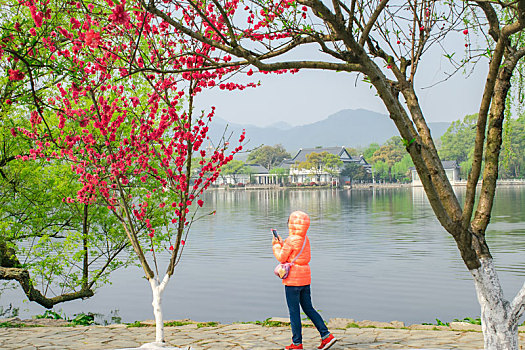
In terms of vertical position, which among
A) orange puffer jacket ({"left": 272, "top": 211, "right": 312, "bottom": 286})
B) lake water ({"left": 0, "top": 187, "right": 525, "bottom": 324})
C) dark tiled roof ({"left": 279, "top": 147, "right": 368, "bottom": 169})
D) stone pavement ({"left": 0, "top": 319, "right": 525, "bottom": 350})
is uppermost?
dark tiled roof ({"left": 279, "top": 147, "right": 368, "bottom": 169})

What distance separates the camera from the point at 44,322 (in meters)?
8.91

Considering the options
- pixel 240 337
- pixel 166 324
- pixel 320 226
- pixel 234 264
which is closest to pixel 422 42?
pixel 240 337

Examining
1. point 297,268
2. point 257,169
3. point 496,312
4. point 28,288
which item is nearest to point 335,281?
point 28,288

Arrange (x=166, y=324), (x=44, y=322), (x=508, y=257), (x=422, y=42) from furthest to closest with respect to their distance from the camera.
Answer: (x=508, y=257), (x=44, y=322), (x=166, y=324), (x=422, y=42)

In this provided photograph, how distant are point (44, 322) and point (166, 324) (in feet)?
7.64

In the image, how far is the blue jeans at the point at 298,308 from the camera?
229 inches

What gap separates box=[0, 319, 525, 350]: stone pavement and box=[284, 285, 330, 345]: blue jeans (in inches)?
16.0

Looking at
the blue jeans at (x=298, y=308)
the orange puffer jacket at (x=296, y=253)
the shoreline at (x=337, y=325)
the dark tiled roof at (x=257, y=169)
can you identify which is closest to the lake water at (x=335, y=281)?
the shoreline at (x=337, y=325)

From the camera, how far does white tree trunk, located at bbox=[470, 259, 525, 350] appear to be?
4.66m

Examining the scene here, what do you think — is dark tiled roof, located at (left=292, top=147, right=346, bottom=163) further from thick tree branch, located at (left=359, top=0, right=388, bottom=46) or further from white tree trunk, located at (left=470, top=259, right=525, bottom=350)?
thick tree branch, located at (left=359, top=0, right=388, bottom=46)

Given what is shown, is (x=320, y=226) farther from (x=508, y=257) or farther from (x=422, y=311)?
(x=422, y=311)

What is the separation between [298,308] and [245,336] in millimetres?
1262

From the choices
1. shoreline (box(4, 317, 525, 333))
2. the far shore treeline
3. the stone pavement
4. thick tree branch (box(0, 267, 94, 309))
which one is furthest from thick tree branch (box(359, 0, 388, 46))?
the far shore treeline

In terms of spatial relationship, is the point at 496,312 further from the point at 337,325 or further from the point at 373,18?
the point at 337,325
